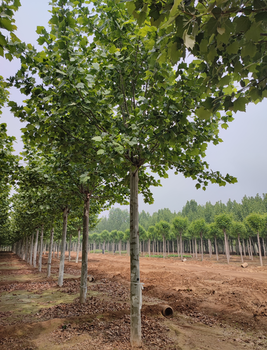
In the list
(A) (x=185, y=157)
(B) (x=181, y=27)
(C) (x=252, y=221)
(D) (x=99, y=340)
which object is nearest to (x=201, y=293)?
(D) (x=99, y=340)

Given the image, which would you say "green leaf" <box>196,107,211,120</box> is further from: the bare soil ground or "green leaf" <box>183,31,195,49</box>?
the bare soil ground

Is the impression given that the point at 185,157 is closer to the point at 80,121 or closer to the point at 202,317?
the point at 80,121

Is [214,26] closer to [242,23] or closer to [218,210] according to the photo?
[242,23]

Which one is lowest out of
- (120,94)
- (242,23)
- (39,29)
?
(242,23)

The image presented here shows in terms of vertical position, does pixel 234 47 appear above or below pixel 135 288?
above

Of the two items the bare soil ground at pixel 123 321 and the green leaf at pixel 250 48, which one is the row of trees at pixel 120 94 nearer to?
the green leaf at pixel 250 48

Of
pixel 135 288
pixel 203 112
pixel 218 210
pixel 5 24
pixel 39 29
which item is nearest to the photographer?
pixel 5 24

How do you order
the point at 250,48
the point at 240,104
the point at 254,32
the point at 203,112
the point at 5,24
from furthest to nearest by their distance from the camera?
the point at 203,112 < the point at 240,104 < the point at 5,24 < the point at 250,48 < the point at 254,32

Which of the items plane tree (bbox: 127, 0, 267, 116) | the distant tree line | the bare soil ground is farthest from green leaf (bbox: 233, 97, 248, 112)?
the distant tree line

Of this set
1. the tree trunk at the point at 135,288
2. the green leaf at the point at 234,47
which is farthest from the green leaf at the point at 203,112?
the tree trunk at the point at 135,288

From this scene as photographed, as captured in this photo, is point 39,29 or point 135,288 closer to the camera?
point 39,29

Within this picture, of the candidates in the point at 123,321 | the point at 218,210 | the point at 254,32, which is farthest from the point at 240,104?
the point at 218,210

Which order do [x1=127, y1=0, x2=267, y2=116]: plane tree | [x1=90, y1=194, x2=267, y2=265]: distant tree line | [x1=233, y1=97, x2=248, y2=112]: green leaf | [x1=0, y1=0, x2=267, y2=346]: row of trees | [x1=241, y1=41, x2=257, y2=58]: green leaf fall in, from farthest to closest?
1. [x1=90, y1=194, x2=267, y2=265]: distant tree line
2. [x1=0, y1=0, x2=267, y2=346]: row of trees
3. [x1=233, y1=97, x2=248, y2=112]: green leaf
4. [x1=241, y1=41, x2=257, y2=58]: green leaf
5. [x1=127, y1=0, x2=267, y2=116]: plane tree

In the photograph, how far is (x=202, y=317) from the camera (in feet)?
24.1
